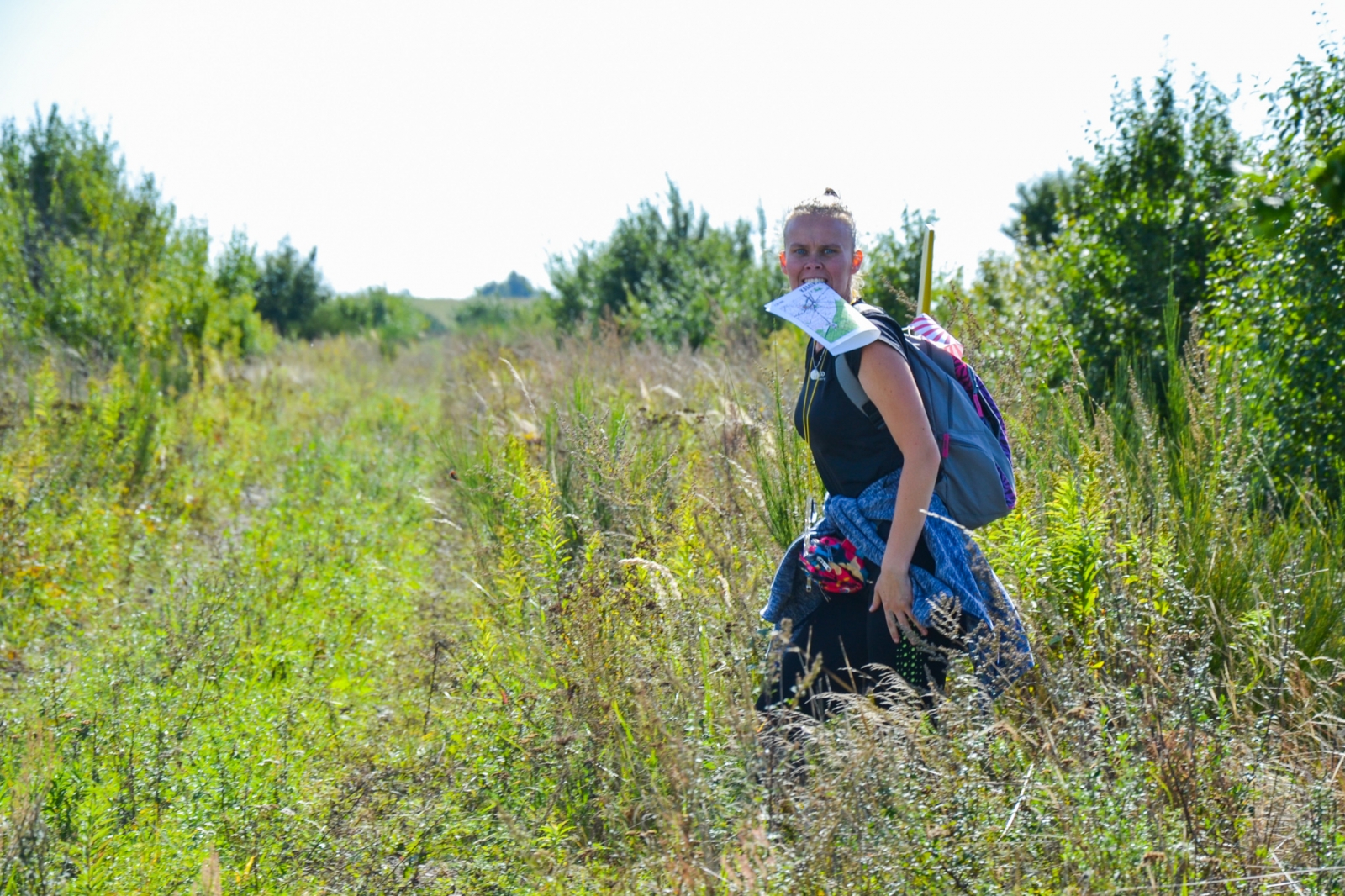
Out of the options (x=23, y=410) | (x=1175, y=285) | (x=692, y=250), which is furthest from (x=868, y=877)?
(x=692, y=250)

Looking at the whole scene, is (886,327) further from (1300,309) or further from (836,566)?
(1300,309)

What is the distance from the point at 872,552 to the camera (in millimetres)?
2814

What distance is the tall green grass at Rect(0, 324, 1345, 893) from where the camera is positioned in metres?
2.30

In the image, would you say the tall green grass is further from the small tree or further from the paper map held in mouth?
the small tree

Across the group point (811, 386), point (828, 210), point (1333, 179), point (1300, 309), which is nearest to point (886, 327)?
point (811, 386)

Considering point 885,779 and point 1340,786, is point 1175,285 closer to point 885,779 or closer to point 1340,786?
point 1340,786

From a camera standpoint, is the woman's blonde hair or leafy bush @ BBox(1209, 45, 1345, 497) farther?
leafy bush @ BBox(1209, 45, 1345, 497)

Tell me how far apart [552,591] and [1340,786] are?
270cm

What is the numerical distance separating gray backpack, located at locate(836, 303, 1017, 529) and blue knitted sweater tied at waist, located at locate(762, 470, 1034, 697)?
2.6 inches

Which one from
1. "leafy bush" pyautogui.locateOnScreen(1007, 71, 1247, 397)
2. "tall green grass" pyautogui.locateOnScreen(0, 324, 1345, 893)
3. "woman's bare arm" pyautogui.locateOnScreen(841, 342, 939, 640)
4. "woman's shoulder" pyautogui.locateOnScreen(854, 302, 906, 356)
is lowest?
"tall green grass" pyautogui.locateOnScreen(0, 324, 1345, 893)

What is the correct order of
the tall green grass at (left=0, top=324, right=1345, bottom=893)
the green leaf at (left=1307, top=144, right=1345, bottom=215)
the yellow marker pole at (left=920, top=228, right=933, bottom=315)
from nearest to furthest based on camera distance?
1. the green leaf at (left=1307, top=144, right=1345, bottom=215)
2. the tall green grass at (left=0, top=324, right=1345, bottom=893)
3. the yellow marker pole at (left=920, top=228, right=933, bottom=315)

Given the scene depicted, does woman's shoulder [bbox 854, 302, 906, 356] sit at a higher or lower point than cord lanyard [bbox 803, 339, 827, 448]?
higher

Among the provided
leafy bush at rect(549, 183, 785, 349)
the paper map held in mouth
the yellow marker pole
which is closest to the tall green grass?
the yellow marker pole

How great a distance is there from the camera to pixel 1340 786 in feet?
8.54
